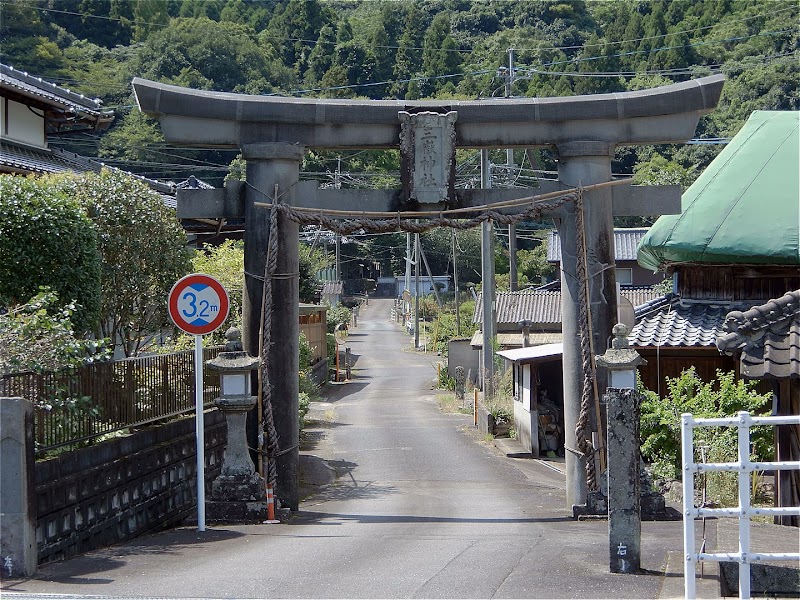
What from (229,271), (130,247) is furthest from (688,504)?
(229,271)

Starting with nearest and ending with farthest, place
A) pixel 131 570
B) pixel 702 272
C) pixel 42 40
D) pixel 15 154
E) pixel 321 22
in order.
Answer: pixel 131 570 < pixel 702 272 < pixel 15 154 < pixel 42 40 < pixel 321 22

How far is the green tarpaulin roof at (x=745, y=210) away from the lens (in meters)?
16.7

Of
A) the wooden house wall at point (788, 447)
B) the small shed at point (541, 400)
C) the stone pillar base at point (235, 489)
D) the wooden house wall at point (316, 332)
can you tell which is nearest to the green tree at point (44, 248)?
the stone pillar base at point (235, 489)

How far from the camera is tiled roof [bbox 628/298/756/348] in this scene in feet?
55.1

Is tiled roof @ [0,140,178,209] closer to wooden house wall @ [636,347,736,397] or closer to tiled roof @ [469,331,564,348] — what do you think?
wooden house wall @ [636,347,736,397]

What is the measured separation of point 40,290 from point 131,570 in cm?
387

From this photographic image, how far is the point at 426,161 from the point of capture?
44.5 ft

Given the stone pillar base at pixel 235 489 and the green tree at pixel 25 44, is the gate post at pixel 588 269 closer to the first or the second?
the stone pillar base at pixel 235 489

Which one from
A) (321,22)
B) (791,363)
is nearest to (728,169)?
(791,363)

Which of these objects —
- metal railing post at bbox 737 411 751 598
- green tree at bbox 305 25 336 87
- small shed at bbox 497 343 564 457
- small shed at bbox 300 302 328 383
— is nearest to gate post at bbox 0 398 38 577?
metal railing post at bbox 737 411 751 598

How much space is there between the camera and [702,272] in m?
18.0

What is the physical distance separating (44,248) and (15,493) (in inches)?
180

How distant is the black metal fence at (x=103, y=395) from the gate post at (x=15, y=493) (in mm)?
831

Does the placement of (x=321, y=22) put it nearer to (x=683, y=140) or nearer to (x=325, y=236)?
(x=325, y=236)
